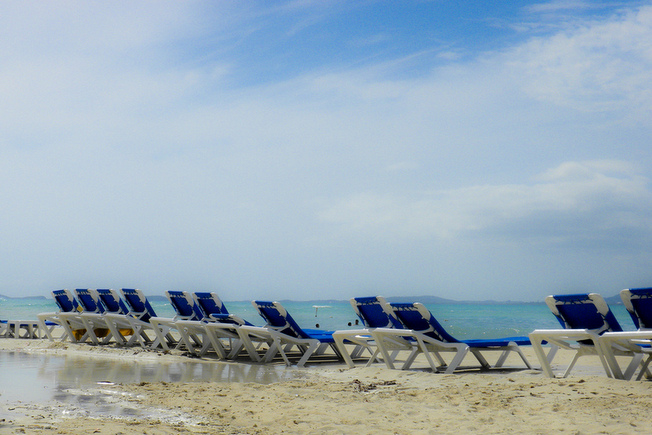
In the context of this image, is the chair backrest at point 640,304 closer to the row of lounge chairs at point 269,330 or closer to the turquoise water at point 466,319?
the row of lounge chairs at point 269,330

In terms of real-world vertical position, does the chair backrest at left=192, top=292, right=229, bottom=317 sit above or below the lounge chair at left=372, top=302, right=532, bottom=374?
above

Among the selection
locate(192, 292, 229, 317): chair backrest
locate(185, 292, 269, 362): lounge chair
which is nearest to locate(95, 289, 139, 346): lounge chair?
locate(185, 292, 269, 362): lounge chair

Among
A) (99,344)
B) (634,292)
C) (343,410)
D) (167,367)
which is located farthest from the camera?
(99,344)

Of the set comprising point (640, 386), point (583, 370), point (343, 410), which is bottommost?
point (583, 370)

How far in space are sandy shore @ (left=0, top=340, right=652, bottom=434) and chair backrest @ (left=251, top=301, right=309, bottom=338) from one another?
2.60 m

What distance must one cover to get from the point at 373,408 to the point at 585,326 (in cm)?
271

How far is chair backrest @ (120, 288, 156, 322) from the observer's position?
12.3 meters

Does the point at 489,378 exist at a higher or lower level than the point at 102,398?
lower

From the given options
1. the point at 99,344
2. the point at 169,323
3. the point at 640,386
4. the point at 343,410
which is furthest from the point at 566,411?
the point at 99,344

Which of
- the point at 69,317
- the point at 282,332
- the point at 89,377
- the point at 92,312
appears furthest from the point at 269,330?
the point at 69,317

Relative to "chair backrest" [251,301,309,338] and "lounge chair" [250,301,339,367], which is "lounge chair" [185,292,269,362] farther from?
"chair backrest" [251,301,309,338]

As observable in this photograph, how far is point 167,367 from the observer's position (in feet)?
29.9

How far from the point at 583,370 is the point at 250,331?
482 cm

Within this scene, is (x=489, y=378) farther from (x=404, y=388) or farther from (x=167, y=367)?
(x=167, y=367)
